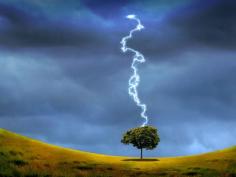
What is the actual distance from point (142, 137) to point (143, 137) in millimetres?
225

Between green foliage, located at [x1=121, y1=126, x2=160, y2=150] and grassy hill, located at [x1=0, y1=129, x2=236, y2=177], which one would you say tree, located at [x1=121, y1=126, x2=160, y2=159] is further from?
grassy hill, located at [x1=0, y1=129, x2=236, y2=177]

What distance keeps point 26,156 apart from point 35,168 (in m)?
7.46

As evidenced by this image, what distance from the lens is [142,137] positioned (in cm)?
12800

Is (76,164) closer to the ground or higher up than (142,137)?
closer to the ground

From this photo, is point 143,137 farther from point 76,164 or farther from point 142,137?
point 76,164

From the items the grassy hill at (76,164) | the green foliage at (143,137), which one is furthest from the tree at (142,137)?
the grassy hill at (76,164)

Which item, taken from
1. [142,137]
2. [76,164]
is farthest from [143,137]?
[76,164]

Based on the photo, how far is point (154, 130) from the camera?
13012cm

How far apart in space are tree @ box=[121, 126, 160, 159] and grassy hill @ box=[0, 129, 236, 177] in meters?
26.5

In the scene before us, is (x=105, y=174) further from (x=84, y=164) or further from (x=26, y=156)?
(x=26, y=156)

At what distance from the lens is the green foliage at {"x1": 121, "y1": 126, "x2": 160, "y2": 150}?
12812 cm

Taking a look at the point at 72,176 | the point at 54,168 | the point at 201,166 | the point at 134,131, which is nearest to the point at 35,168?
the point at 54,168

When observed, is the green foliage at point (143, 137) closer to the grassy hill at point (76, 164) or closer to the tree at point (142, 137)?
the tree at point (142, 137)

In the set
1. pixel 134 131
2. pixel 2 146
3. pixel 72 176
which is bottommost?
pixel 72 176
